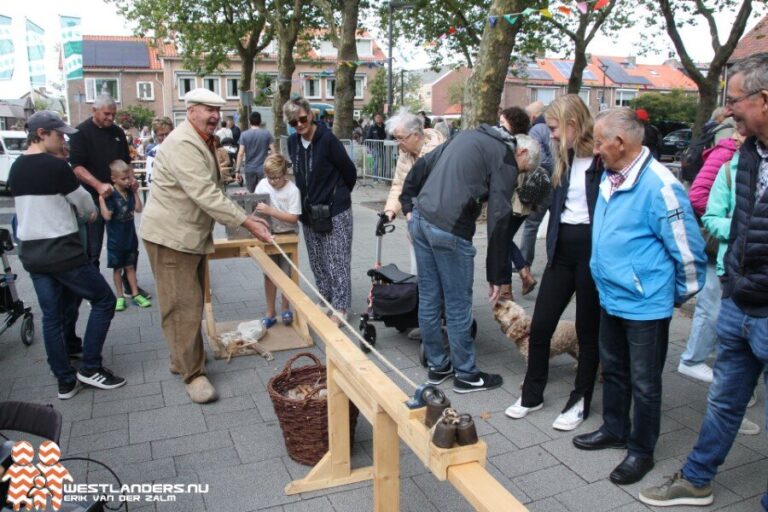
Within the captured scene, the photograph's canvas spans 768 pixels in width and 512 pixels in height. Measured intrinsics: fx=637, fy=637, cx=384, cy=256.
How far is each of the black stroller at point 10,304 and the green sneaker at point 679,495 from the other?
4514 millimetres

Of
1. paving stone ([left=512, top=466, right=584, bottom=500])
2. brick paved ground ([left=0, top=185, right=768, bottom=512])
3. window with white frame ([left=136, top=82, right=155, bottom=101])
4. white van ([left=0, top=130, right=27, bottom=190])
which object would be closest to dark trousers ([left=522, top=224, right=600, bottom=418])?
brick paved ground ([left=0, top=185, right=768, bottom=512])

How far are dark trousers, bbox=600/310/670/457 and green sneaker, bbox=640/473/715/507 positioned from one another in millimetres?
242

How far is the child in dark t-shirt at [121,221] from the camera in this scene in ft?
19.0

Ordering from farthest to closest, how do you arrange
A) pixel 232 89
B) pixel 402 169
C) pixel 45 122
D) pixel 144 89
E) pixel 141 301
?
pixel 232 89 < pixel 144 89 < pixel 141 301 < pixel 402 169 < pixel 45 122

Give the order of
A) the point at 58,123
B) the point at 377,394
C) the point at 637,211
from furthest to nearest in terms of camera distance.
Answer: the point at 58,123, the point at 637,211, the point at 377,394

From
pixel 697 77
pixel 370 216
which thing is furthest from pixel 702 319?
pixel 697 77

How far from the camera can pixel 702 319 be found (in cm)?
424

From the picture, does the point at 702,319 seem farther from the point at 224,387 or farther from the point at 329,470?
the point at 224,387

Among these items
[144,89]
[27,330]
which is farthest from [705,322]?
[144,89]

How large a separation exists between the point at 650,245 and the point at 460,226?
3.75 ft

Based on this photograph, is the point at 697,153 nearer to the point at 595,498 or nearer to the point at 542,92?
the point at 595,498

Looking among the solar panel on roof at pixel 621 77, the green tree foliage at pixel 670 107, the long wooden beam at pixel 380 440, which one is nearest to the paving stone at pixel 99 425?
the long wooden beam at pixel 380 440

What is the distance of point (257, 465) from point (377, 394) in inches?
50.3

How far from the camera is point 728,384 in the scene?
2750mm
